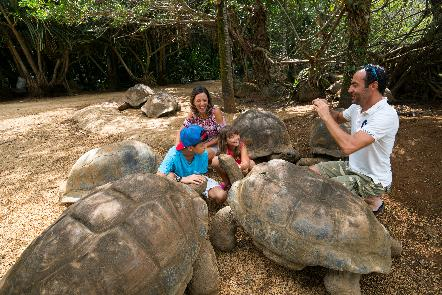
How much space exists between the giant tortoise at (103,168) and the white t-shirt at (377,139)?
5.89 ft

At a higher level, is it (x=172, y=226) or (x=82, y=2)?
(x=82, y=2)

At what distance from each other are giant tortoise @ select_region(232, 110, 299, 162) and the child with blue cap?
2.75 feet

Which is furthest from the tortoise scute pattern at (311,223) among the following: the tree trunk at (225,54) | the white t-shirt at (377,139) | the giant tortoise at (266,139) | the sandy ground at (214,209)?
the tree trunk at (225,54)

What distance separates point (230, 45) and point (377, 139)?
4.82m

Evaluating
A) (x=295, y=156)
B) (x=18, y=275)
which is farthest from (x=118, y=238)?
(x=295, y=156)

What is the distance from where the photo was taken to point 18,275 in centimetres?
154

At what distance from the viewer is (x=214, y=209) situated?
2.83 metres

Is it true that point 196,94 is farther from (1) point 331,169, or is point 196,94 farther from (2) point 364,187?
(2) point 364,187

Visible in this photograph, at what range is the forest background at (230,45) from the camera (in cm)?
524

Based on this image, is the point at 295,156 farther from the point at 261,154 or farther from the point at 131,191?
the point at 131,191

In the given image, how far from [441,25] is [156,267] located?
17.6ft

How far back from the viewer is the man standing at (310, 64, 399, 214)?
7.49 ft

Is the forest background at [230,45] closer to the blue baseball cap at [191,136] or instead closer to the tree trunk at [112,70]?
the tree trunk at [112,70]

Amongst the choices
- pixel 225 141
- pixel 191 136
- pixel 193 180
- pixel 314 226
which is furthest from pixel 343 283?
pixel 225 141
